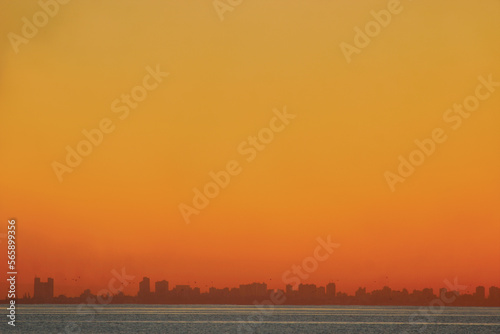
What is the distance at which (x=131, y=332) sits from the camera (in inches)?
2146

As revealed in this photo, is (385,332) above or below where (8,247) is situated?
below

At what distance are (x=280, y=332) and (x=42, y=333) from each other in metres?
18.5

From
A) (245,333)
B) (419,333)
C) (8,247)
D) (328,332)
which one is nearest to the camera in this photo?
(8,247)

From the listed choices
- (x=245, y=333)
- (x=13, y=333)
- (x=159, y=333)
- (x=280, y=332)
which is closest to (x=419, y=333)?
(x=280, y=332)

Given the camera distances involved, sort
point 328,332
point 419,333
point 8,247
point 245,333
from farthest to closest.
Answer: point 419,333 < point 328,332 < point 245,333 < point 8,247

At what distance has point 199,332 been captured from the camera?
54125mm

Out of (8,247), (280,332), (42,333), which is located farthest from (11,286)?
(280,332)

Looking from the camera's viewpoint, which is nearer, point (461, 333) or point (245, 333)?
point (245, 333)

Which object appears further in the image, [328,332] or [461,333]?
[461,333]

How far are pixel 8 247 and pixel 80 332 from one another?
86.0ft

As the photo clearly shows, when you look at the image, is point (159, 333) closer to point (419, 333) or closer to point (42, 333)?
point (42, 333)

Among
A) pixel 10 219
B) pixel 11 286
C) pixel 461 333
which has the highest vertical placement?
pixel 10 219

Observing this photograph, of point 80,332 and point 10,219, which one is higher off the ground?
point 10,219

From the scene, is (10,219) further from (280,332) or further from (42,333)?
(280,332)
